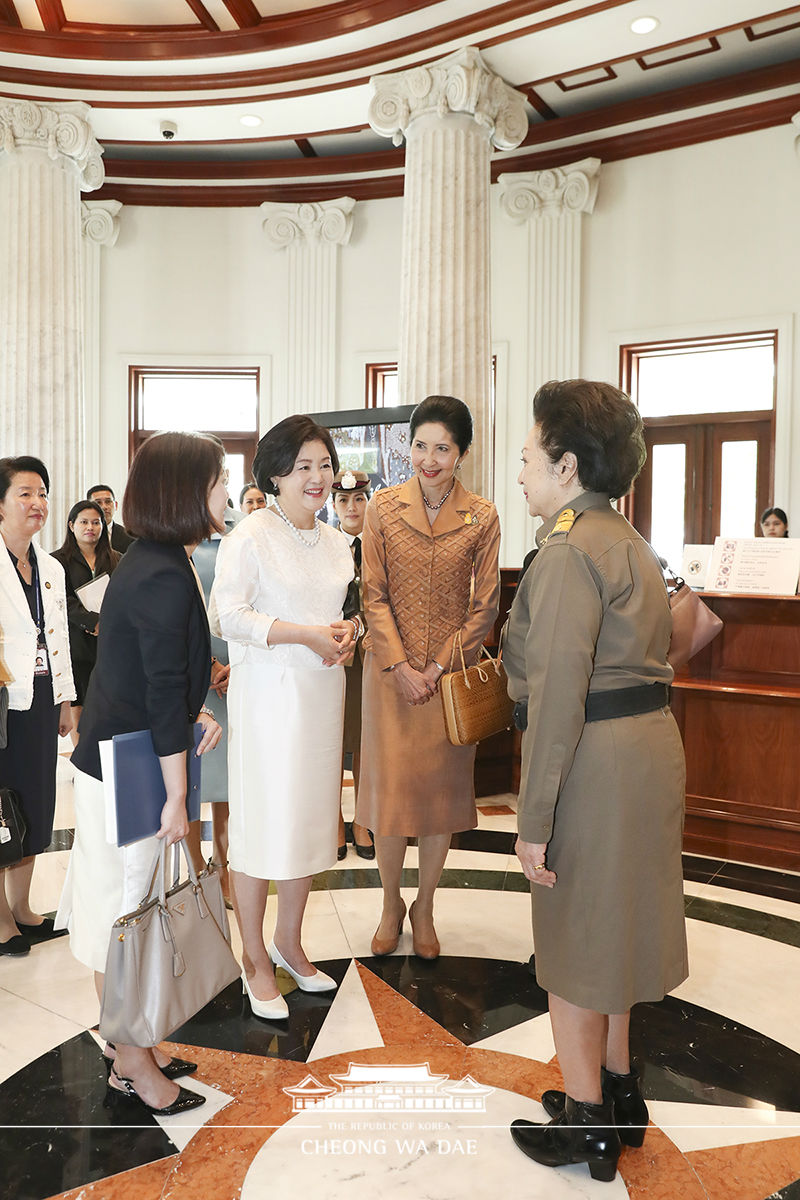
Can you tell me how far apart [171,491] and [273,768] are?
0.91m

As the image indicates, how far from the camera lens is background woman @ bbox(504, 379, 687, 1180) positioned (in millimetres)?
1874

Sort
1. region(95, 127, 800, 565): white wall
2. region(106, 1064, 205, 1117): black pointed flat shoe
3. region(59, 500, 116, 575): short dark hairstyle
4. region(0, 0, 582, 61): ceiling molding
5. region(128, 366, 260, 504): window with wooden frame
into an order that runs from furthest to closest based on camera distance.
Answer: region(128, 366, 260, 504): window with wooden frame → region(95, 127, 800, 565): white wall → region(0, 0, 582, 61): ceiling molding → region(59, 500, 116, 575): short dark hairstyle → region(106, 1064, 205, 1117): black pointed flat shoe

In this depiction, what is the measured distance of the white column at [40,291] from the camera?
771cm

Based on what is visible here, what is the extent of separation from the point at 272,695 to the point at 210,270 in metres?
8.37

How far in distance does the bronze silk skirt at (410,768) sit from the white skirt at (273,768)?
44 centimetres

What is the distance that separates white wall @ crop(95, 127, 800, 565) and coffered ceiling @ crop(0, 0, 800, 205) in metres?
0.45

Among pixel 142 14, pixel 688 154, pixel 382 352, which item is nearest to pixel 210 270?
pixel 382 352

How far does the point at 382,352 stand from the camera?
967cm

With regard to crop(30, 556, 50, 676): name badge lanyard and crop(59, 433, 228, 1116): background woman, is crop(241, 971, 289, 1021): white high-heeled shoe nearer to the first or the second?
crop(59, 433, 228, 1116): background woman

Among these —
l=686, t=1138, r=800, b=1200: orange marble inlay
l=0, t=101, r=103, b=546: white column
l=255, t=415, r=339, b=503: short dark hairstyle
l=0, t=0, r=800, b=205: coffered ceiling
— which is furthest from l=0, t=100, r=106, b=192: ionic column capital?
l=686, t=1138, r=800, b=1200: orange marble inlay

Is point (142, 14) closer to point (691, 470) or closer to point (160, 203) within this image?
point (160, 203)

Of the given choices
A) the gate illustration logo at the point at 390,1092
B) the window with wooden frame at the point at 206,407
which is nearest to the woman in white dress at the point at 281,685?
the gate illustration logo at the point at 390,1092

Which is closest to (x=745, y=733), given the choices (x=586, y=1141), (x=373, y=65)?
(x=586, y=1141)

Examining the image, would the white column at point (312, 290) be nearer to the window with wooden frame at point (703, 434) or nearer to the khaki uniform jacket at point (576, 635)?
the window with wooden frame at point (703, 434)
